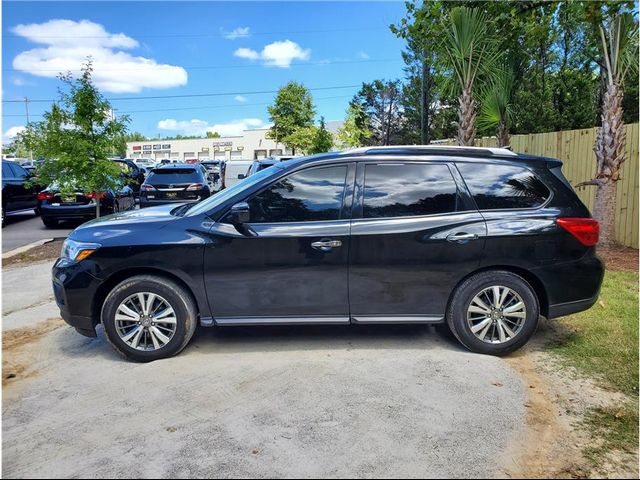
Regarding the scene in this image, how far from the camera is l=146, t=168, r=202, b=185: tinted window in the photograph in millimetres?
13508

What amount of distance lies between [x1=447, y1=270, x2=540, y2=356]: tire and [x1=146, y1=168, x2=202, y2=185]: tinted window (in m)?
10.4

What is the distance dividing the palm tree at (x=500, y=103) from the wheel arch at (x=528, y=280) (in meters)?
8.20

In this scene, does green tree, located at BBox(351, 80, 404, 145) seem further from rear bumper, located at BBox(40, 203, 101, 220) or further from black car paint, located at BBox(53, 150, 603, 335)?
black car paint, located at BBox(53, 150, 603, 335)

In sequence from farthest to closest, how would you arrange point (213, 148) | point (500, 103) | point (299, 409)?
1. point (213, 148)
2. point (500, 103)
3. point (299, 409)

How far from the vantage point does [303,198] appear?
4512mm

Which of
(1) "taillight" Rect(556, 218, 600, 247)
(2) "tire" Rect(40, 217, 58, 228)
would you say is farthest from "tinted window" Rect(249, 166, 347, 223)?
(2) "tire" Rect(40, 217, 58, 228)

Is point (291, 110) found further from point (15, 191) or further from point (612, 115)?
point (612, 115)

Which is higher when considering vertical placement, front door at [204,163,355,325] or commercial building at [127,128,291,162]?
commercial building at [127,128,291,162]

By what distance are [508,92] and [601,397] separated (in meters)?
10.3

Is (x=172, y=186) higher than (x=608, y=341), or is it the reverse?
(x=172, y=186)

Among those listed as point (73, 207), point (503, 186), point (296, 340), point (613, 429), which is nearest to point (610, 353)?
point (613, 429)

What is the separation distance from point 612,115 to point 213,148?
282 ft

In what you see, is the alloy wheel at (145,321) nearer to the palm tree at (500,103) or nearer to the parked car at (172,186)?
the parked car at (172,186)

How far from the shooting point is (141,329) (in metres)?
4.39
